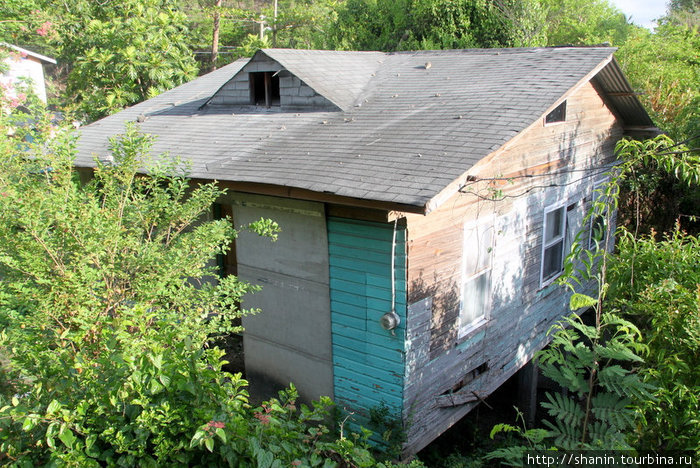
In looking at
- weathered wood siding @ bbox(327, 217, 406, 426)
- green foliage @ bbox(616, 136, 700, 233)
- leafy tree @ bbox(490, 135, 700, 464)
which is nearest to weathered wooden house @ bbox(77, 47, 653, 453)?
weathered wood siding @ bbox(327, 217, 406, 426)

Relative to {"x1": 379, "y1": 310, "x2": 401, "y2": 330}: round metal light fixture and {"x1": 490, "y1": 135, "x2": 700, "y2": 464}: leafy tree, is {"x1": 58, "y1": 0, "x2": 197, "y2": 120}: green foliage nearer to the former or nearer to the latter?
{"x1": 379, "y1": 310, "x2": 401, "y2": 330}: round metal light fixture

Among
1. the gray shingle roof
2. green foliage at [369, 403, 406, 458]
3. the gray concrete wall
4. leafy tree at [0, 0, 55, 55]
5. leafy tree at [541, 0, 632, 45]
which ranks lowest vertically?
green foliage at [369, 403, 406, 458]

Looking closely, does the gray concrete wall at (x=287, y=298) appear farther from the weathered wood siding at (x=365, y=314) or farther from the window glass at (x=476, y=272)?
the window glass at (x=476, y=272)

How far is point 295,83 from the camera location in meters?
9.05

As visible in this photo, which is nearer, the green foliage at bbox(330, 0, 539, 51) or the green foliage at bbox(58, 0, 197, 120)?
the green foliage at bbox(58, 0, 197, 120)

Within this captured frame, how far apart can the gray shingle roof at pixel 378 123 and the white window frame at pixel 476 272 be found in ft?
A: 3.99

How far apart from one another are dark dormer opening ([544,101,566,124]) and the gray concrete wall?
4.15 metres

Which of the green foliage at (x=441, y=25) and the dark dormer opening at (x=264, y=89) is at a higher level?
the green foliage at (x=441, y=25)

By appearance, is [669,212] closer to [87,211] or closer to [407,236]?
[407,236]

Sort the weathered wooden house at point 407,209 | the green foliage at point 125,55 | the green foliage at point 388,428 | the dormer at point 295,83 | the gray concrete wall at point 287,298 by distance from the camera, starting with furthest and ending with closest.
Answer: the green foliage at point 125,55, the dormer at point 295,83, the gray concrete wall at point 287,298, the green foliage at point 388,428, the weathered wooden house at point 407,209

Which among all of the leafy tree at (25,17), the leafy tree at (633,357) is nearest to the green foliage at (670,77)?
the leafy tree at (633,357)

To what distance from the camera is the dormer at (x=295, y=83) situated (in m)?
8.83

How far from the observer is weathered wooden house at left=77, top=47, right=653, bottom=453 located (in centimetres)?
575

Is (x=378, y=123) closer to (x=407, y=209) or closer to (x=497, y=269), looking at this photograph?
(x=497, y=269)
